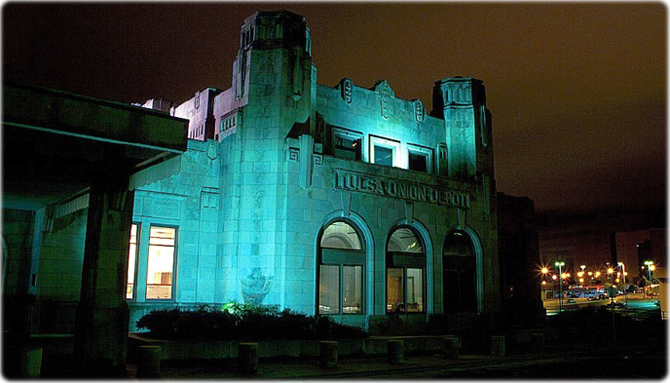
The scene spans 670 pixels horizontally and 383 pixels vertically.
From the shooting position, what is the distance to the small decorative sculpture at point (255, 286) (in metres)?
23.5

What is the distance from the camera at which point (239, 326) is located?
760 inches

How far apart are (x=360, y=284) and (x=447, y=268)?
5335mm

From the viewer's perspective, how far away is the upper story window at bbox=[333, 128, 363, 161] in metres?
28.4

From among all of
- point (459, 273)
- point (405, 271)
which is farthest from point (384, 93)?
point (459, 273)

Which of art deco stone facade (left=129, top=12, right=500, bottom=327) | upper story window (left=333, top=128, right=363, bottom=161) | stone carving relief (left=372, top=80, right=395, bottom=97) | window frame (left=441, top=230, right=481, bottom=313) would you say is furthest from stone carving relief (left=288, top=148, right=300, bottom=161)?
window frame (left=441, top=230, right=481, bottom=313)

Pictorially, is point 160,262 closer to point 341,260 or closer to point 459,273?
point 341,260

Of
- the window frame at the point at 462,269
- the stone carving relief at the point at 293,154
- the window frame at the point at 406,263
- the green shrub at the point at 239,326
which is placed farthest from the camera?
the window frame at the point at 462,269

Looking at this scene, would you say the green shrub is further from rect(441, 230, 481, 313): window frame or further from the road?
the road

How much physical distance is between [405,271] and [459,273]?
142 inches

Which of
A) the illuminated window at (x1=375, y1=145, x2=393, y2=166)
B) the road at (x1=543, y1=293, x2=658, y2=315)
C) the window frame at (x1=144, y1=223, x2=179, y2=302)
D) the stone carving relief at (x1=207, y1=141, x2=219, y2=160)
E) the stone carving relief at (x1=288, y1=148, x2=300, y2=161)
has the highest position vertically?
the illuminated window at (x1=375, y1=145, x2=393, y2=166)

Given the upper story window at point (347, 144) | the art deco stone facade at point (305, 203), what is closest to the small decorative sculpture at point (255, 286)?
the art deco stone facade at point (305, 203)

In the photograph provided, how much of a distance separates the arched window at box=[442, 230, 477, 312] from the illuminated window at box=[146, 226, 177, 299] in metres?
13.2

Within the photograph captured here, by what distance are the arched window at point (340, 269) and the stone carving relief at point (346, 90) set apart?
20.7 ft

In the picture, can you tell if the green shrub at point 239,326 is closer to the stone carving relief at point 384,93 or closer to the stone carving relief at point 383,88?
the stone carving relief at point 384,93
